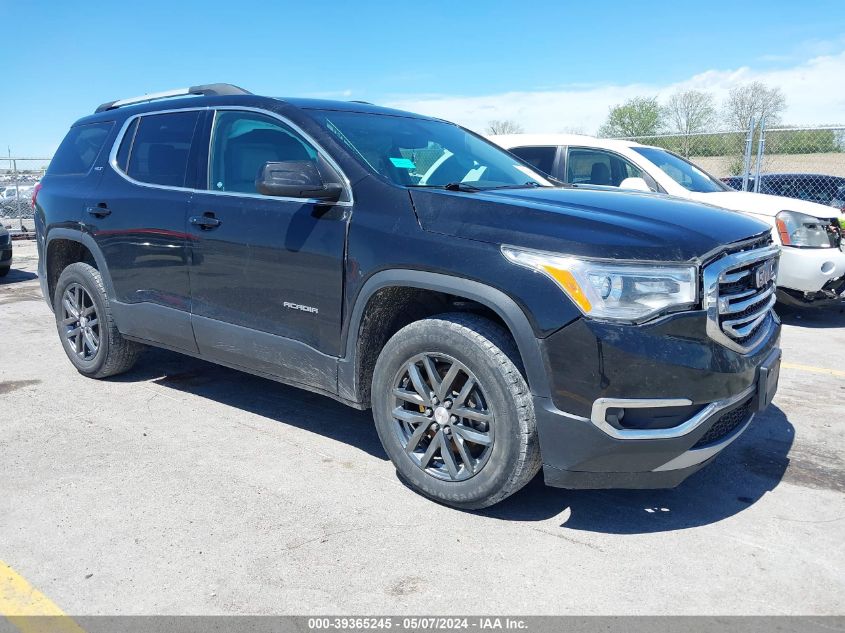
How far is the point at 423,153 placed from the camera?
4090mm

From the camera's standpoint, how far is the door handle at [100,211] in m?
4.86

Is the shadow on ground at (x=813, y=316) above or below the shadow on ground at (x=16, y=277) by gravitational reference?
above

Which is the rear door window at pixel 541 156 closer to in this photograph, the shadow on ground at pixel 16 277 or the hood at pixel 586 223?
the hood at pixel 586 223

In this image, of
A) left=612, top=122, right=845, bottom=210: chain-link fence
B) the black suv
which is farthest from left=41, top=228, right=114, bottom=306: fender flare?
left=612, top=122, right=845, bottom=210: chain-link fence

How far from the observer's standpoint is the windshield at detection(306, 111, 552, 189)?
3.77 meters

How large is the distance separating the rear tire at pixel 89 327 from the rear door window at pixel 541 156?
178 inches

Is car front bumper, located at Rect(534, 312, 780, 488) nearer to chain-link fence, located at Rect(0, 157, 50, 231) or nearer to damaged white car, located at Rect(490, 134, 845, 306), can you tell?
damaged white car, located at Rect(490, 134, 845, 306)

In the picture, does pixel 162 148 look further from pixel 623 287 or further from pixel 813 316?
pixel 813 316

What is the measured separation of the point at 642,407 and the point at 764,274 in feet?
3.61

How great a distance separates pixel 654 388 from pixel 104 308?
380cm

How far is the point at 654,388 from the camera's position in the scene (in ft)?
9.27

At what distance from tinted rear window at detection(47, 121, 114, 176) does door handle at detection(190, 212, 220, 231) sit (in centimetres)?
149

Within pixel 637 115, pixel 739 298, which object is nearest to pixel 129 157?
pixel 739 298

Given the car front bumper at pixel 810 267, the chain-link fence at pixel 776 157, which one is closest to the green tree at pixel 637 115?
the chain-link fence at pixel 776 157
